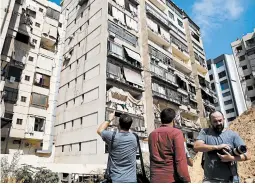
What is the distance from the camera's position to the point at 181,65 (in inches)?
1486

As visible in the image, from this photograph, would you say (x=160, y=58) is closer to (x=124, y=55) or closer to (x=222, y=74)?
(x=124, y=55)

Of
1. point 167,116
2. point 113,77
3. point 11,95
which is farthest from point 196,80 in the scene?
point 167,116

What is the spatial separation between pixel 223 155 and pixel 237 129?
1226 cm

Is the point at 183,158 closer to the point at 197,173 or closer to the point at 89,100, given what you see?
the point at 197,173

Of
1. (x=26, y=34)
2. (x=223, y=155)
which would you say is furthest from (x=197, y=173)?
(x=26, y=34)

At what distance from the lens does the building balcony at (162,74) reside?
28609 mm

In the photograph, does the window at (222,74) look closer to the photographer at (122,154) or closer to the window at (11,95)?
the window at (11,95)

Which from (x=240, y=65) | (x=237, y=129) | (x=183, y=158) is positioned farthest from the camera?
(x=240, y=65)

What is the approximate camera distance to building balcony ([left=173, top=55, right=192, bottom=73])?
120 feet

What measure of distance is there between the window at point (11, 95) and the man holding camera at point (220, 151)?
21.1 metres

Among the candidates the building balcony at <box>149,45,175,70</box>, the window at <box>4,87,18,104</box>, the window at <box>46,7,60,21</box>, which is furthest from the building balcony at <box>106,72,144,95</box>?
the window at <box>46,7,60,21</box>

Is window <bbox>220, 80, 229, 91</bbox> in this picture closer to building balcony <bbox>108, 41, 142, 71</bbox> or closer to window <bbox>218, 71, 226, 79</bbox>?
window <bbox>218, 71, 226, 79</bbox>

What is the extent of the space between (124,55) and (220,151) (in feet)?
75.6

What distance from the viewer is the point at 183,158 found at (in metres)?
3.27
